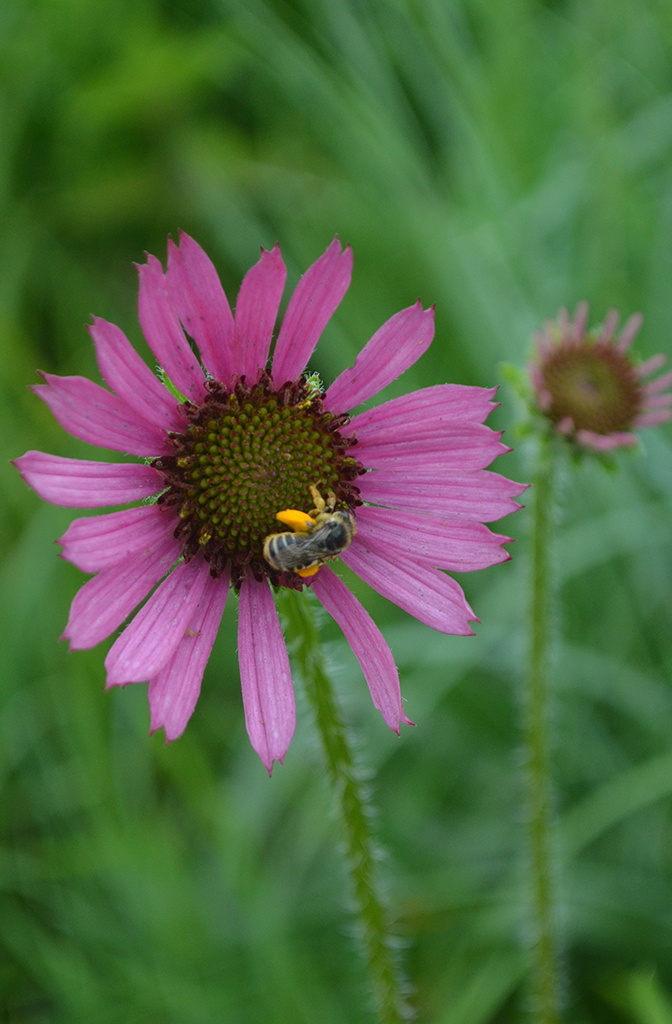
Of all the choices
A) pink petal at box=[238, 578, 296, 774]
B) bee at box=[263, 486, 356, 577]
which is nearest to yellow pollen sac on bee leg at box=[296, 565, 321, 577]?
bee at box=[263, 486, 356, 577]

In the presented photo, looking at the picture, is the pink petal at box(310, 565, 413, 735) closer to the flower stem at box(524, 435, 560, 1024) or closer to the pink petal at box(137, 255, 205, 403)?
the pink petal at box(137, 255, 205, 403)

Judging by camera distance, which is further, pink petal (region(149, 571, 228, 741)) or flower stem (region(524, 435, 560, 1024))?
flower stem (region(524, 435, 560, 1024))

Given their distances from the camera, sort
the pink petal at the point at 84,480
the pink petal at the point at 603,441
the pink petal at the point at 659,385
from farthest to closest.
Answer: the pink petal at the point at 659,385 < the pink petal at the point at 603,441 < the pink petal at the point at 84,480

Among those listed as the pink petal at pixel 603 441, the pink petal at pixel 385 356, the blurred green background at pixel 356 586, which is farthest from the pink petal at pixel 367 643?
the pink petal at pixel 603 441

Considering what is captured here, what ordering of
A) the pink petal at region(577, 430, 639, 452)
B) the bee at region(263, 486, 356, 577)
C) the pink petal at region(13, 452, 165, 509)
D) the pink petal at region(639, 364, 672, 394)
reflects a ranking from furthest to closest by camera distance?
1. the pink petal at region(639, 364, 672, 394)
2. the pink petal at region(577, 430, 639, 452)
3. the bee at region(263, 486, 356, 577)
4. the pink petal at region(13, 452, 165, 509)

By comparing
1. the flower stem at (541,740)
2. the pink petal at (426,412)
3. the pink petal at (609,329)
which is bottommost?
the flower stem at (541,740)

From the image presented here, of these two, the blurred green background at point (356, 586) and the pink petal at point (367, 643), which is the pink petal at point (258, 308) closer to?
the pink petal at point (367, 643)
